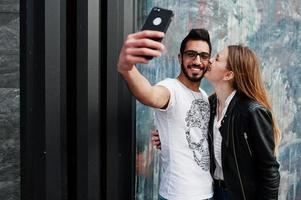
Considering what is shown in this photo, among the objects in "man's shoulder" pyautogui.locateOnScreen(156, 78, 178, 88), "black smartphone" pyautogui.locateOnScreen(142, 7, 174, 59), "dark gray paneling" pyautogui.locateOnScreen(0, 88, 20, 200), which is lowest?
"dark gray paneling" pyautogui.locateOnScreen(0, 88, 20, 200)

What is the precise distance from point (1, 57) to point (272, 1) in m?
1.51

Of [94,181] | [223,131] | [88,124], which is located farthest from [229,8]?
[94,181]

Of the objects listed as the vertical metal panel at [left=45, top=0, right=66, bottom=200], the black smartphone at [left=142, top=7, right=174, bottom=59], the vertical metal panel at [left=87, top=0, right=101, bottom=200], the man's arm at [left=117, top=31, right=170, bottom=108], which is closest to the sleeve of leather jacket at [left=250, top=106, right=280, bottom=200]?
the man's arm at [left=117, top=31, right=170, bottom=108]

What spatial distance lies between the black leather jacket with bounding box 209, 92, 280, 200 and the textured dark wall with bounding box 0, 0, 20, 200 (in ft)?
3.37

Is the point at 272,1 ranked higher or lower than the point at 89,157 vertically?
higher

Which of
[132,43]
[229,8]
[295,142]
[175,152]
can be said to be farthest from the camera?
[295,142]

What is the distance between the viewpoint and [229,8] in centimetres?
247

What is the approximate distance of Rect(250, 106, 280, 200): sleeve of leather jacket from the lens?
1.91 m

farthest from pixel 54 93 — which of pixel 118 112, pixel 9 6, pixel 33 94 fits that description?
pixel 9 6

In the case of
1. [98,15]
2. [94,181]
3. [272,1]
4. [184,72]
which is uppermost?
[272,1]

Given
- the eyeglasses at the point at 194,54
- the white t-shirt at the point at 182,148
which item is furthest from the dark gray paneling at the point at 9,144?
the eyeglasses at the point at 194,54

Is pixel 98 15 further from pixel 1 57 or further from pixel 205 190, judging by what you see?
pixel 205 190

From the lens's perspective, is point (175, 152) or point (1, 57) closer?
point (175, 152)

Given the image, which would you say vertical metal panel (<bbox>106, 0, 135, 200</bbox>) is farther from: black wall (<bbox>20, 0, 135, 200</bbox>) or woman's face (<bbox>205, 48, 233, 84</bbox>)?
→ woman's face (<bbox>205, 48, 233, 84</bbox>)
